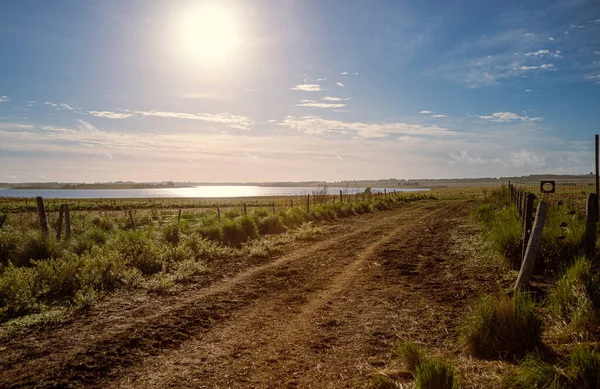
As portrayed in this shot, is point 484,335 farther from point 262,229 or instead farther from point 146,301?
point 262,229

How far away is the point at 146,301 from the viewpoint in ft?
25.5

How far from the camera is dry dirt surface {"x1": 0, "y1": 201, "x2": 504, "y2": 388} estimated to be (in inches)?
187

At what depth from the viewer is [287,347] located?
18.4ft

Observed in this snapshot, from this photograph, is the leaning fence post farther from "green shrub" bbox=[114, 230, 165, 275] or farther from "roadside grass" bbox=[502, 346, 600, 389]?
"green shrub" bbox=[114, 230, 165, 275]

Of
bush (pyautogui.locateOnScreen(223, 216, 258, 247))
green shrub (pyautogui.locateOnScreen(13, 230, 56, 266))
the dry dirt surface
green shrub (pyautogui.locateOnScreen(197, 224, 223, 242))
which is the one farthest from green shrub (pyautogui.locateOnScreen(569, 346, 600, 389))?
green shrub (pyautogui.locateOnScreen(197, 224, 223, 242))

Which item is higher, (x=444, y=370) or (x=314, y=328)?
(x=444, y=370)

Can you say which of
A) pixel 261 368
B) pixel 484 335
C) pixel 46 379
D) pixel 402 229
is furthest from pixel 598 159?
pixel 46 379

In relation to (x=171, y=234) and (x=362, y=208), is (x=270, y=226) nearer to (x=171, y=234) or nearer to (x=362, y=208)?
(x=171, y=234)

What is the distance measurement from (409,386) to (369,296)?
12.6 feet

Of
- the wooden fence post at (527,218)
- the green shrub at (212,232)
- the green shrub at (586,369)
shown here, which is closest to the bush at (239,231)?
the green shrub at (212,232)

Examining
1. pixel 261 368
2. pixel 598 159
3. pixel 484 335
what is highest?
pixel 598 159

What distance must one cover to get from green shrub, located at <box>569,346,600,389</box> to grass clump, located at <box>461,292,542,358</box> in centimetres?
109

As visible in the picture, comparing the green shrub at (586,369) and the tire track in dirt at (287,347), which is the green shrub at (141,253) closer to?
the tire track in dirt at (287,347)

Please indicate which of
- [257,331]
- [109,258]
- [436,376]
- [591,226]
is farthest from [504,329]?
[109,258]
